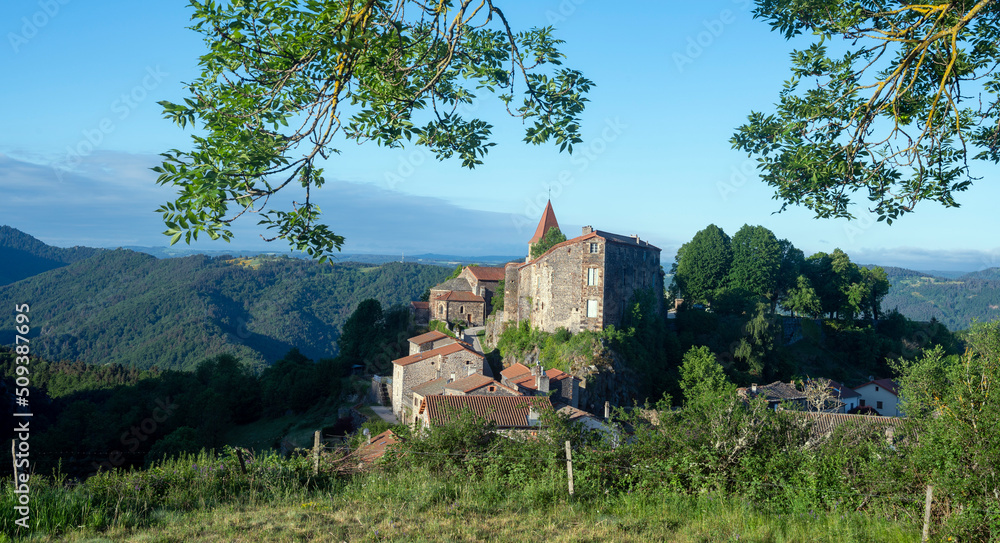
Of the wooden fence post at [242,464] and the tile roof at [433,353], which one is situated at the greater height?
the wooden fence post at [242,464]

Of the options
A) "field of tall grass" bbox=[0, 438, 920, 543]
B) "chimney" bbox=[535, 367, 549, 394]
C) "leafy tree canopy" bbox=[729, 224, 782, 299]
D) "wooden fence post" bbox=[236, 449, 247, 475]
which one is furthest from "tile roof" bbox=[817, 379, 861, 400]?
"wooden fence post" bbox=[236, 449, 247, 475]

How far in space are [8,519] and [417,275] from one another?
510 feet

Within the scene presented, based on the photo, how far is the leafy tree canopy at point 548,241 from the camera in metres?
52.9

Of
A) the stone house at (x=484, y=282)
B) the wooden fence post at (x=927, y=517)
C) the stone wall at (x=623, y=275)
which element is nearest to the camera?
the wooden fence post at (x=927, y=517)

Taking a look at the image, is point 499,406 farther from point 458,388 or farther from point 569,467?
point 569,467

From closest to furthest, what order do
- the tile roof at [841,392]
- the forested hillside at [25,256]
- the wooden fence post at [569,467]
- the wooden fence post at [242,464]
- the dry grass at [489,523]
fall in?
the dry grass at [489,523] < the wooden fence post at [569,467] < the wooden fence post at [242,464] < the tile roof at [841,392] < the forested hillside at [25,256]

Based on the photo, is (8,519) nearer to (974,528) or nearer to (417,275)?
(974,528)

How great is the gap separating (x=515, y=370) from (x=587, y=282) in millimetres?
7499

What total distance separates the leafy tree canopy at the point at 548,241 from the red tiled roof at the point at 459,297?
21.2ft

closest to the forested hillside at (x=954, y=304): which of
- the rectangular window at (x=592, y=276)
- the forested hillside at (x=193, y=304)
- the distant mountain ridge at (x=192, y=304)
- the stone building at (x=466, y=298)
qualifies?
the distant mountain ridge at (x=192, y=304)

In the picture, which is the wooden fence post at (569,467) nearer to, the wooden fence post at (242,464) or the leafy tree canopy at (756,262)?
the wooden fence post at (242,464)

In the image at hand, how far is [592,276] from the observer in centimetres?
3941

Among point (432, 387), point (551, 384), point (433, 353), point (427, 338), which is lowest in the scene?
point (432, 387)
